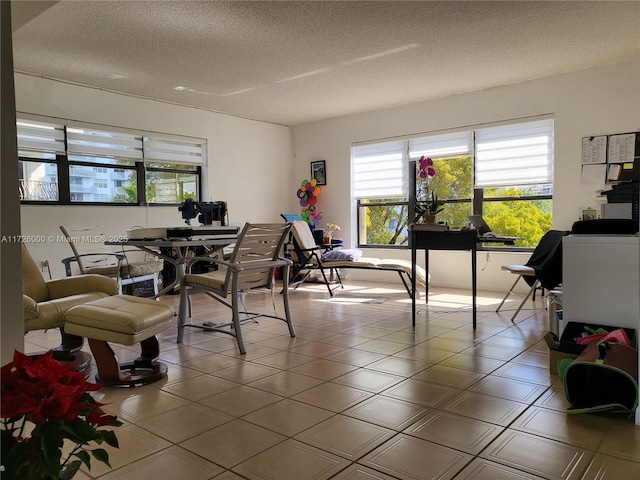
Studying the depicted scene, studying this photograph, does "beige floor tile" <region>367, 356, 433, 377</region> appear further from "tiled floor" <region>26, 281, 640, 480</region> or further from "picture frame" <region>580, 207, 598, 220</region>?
"picture frame" <region>580, 207, 598, 220</region>

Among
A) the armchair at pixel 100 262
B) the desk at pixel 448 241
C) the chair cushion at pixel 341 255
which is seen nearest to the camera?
the desk at pixel 448 241

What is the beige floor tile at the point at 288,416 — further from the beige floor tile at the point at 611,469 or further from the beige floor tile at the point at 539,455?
the beige floor tile at the point at 611,469

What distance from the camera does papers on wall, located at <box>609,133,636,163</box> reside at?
505 centimetres

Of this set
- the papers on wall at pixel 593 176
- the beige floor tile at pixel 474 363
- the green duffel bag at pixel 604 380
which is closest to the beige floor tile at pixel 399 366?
the beige floor tile at pixel 474 363

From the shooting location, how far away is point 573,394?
7.28 ft

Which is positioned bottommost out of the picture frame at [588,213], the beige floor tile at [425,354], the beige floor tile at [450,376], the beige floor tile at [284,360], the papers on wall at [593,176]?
the beige floor tile at [284,360]

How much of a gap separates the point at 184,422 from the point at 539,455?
1.51 metres

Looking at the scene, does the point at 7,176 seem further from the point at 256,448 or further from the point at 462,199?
the point at 462,199

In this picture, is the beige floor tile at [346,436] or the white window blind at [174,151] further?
the white window blind at [174,151]

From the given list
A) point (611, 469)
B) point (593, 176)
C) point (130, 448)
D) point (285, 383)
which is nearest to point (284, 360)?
point (285, 383)

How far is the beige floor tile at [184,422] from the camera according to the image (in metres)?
2.00

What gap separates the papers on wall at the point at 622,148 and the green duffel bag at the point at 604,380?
3.66m

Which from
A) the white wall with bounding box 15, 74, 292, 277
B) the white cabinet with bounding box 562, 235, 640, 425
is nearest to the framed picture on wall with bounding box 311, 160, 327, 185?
the white wall with bounding box 15, 74, 292, 277

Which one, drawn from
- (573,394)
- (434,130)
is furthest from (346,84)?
(573,394)
